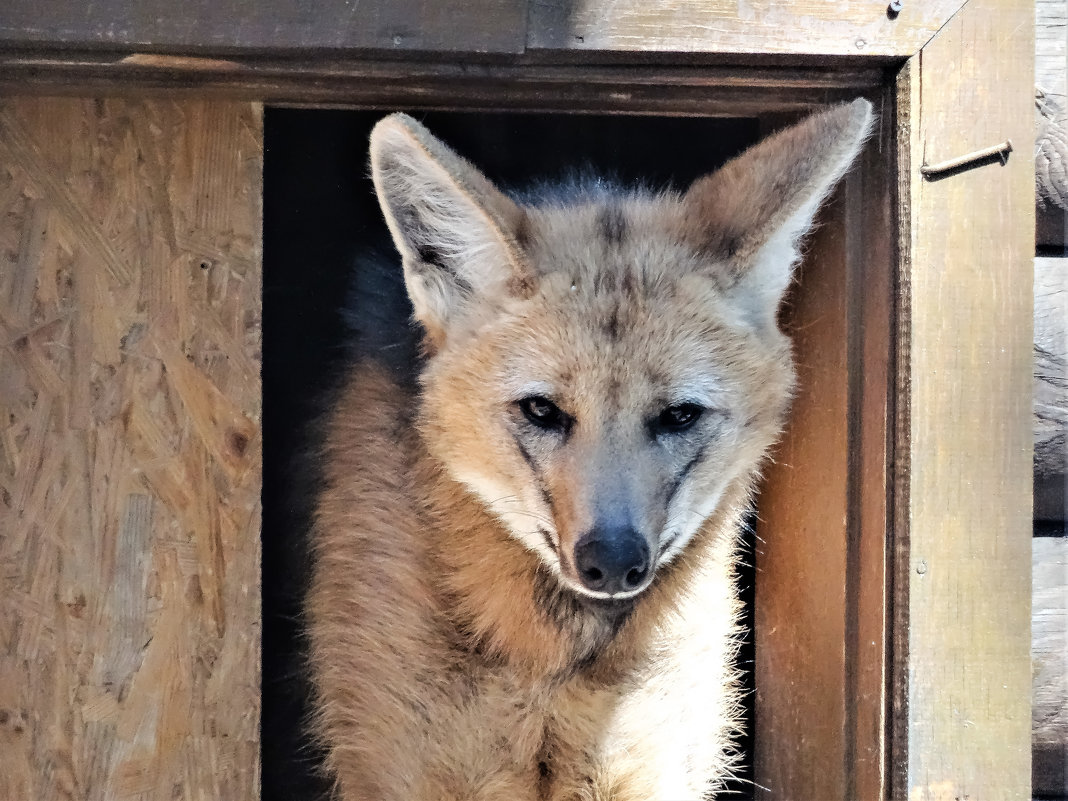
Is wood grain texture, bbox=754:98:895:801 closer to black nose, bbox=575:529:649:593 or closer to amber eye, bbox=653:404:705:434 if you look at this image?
amber eye, bbox=653:404:705:434

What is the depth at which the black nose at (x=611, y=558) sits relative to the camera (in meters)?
1.76

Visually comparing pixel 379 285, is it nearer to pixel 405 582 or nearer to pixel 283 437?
pixel 283 437

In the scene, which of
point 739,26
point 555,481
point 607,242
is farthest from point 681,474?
point 739,26

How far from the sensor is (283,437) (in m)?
2.61

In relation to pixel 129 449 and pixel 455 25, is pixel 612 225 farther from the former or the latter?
pixel 129 449

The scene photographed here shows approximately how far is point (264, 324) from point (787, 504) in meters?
1.43

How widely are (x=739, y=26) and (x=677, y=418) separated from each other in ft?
2.55

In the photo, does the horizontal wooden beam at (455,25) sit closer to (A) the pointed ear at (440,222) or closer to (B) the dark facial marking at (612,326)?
(A) the pointed ear at (440,222)

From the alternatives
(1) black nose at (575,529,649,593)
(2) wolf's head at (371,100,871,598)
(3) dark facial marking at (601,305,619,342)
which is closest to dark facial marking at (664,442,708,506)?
(2) wolf's head at (371,100,871,598)

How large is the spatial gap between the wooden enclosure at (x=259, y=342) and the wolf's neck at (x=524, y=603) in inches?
14.6

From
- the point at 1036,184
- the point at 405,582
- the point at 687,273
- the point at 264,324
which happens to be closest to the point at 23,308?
the point at 264,324

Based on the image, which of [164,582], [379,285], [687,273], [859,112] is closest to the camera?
[859,112]

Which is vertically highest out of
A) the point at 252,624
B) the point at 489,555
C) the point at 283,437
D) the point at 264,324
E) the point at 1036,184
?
the point at 1036,184

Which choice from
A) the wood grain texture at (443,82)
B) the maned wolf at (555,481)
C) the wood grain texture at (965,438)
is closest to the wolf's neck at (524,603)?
the maned wolf at (555,481)
